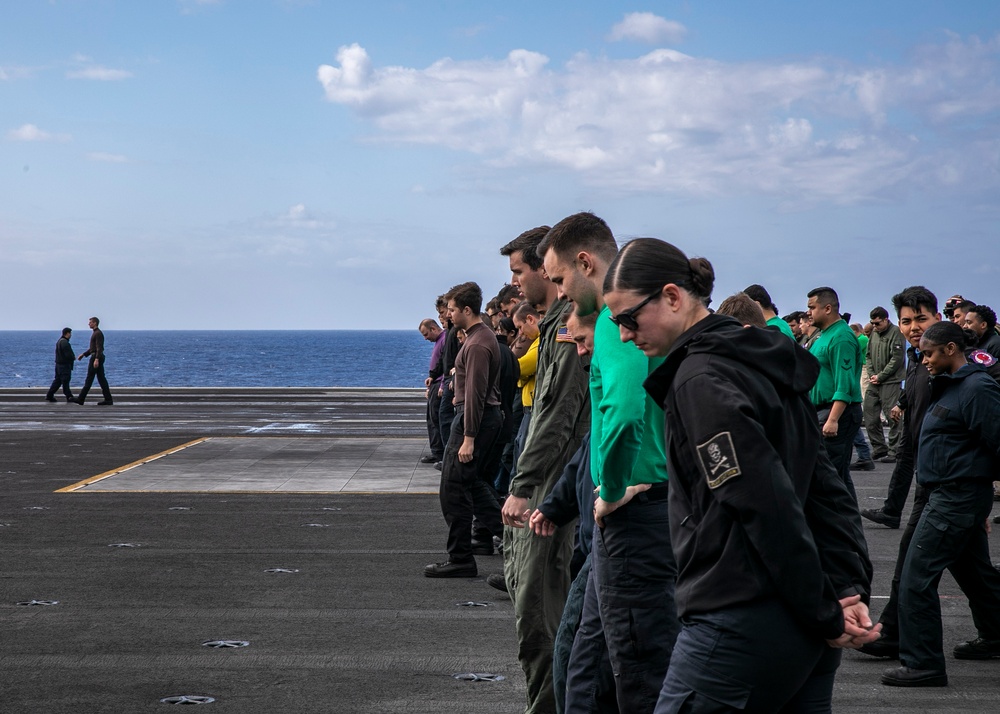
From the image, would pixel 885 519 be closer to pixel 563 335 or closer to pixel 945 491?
pixel 945 491

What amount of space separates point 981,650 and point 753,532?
171 inches

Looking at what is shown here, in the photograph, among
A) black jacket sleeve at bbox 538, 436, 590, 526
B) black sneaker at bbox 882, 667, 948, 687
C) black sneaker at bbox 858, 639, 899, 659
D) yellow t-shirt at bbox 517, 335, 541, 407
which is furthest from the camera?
yellow t-shirt at bbox 517, 335, 541, 407

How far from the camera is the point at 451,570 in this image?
26.1 feet

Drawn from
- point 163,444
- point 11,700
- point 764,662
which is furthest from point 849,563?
point 163,444

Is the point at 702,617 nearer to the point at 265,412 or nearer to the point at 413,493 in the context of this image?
the point at 413,493

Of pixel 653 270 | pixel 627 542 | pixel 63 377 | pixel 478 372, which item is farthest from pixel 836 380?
pixel 63 377

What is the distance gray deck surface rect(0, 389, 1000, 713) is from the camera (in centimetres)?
530

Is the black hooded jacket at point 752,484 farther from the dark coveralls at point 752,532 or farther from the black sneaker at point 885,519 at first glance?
the black sneaker at point 885,519

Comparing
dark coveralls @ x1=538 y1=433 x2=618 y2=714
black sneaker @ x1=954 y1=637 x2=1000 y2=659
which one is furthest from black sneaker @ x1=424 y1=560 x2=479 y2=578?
dark coveralls @ x1=538 y1=433 x2=618 y2=714

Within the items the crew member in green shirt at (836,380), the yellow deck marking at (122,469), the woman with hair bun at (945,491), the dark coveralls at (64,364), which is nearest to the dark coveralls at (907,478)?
the woman with hair bun at (945,491)

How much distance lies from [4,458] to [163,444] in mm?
2734

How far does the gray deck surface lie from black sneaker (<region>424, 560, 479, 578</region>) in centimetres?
11

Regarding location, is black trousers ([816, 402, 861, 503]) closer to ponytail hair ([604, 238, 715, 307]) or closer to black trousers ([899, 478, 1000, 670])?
black trousers ([899, 478, 1000, 670])

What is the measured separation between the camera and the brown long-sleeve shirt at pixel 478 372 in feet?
25.2
